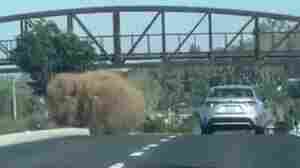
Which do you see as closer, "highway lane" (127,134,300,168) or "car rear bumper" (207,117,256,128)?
"highway lane" (127,134,300,168)

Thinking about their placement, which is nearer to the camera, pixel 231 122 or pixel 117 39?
pixel 231 122

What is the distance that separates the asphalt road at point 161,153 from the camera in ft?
53.1

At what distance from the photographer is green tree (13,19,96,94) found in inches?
1914

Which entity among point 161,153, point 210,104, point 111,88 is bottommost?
point 161,153

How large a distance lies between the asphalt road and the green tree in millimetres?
24766

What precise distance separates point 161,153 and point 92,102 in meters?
18.8

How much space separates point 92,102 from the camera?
3753cm

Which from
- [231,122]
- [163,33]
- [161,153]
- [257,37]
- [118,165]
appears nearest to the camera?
[118,165]

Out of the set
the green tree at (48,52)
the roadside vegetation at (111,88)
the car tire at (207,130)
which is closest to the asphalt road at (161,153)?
the car tire at (207,130)

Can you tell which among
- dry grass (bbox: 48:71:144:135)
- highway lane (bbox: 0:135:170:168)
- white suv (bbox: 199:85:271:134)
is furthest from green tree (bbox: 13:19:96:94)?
highway lane (bbox: 0:135:170:168)

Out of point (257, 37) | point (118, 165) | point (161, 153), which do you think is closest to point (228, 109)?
point (161, 153)

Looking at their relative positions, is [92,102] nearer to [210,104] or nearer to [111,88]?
[111,88]

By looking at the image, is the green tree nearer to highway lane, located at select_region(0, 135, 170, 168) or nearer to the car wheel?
the car wheel

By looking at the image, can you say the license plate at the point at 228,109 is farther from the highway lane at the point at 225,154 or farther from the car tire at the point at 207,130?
the highway lane at the point at 225,154
